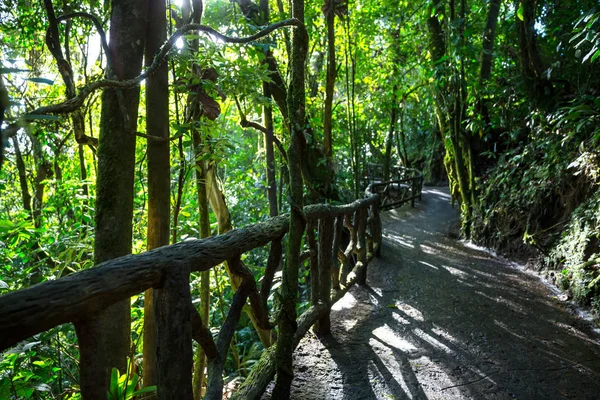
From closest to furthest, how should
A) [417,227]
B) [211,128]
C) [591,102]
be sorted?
1. [211,128]
2. [591,102]
3. [417,227]

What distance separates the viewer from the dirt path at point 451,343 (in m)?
2.85

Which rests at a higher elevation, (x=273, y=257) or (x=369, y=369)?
(x=273, y=257)

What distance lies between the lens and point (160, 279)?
4.74 ft

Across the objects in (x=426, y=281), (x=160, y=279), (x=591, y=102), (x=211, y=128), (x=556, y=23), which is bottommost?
(x=426, y=281)

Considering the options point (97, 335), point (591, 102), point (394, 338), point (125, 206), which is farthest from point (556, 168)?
point (97, 335)

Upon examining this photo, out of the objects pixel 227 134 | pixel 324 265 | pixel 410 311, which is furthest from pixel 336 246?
pixel 227 134

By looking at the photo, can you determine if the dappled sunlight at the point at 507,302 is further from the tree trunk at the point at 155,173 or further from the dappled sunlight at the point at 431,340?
the tree trunk at the point at 155,173

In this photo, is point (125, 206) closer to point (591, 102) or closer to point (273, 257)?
point (273, 257)

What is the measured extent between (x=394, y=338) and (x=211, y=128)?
240 cm

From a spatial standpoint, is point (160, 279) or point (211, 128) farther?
point (211, 128)

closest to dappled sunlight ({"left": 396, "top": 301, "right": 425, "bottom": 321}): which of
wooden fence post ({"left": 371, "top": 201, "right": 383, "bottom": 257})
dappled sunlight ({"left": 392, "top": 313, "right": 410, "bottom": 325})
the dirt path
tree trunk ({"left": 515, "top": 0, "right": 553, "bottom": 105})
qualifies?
the dirt path

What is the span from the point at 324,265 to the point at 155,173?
1.67m

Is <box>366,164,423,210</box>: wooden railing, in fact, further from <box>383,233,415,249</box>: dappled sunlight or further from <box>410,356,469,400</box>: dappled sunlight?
<box>410,356,469,400</box>: dappled sunlight

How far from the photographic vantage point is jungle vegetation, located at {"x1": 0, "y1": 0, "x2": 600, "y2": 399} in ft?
7.39
